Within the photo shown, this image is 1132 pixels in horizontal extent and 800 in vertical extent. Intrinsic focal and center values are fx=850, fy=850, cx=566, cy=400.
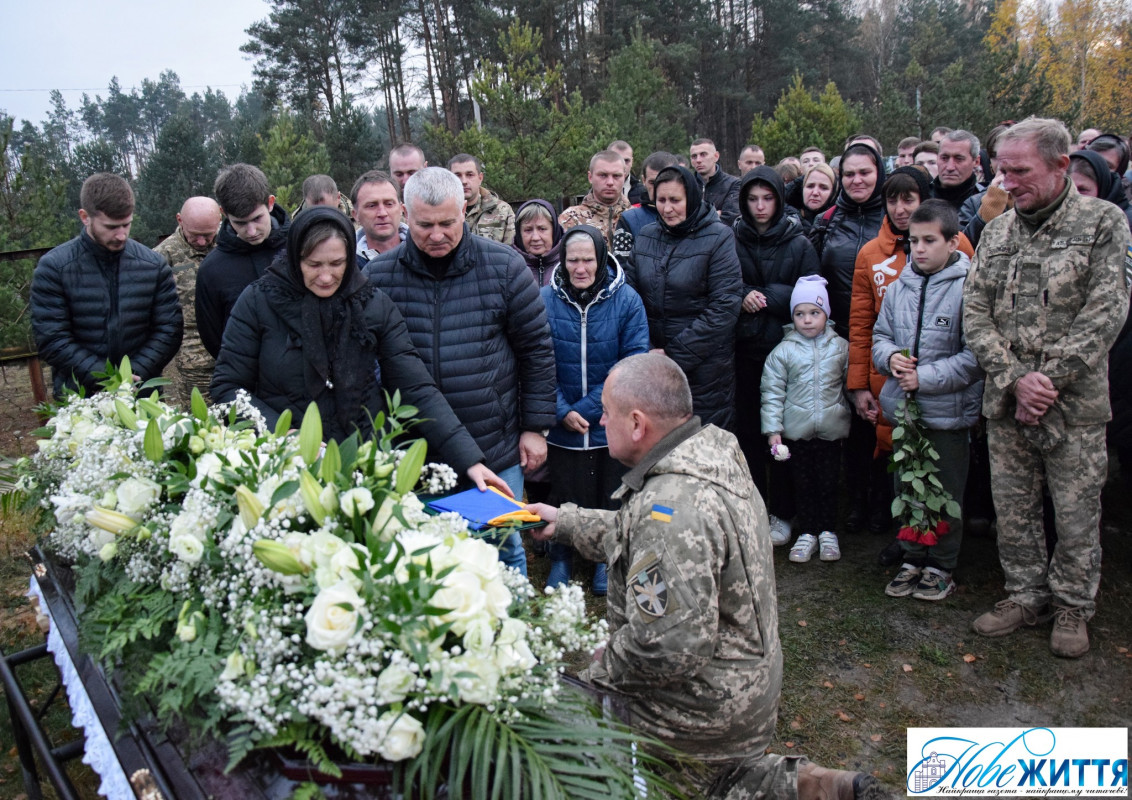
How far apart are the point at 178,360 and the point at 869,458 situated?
4.24 metres

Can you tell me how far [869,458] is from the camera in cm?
508

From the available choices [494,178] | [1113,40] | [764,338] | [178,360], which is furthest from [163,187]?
[1113,40]

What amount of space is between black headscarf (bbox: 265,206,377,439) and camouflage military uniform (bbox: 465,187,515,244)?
2.82 metres

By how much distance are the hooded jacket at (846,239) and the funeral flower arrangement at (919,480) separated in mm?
959

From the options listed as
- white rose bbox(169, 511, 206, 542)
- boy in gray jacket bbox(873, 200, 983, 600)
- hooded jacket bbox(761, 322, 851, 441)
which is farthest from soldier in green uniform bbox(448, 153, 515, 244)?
white rose bbox(169, 511, 206, 542)

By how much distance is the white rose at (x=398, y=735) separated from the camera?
4.80ft

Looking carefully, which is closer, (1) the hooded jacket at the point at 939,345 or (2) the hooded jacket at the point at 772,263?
(1) the hooded jacket at the point at 939,345

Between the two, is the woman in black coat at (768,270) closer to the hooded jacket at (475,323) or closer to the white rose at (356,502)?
the hooded jacket at (475,323)

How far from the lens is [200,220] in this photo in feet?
15.5

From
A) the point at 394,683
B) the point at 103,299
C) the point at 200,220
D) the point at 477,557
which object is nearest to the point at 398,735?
the point at 394,683

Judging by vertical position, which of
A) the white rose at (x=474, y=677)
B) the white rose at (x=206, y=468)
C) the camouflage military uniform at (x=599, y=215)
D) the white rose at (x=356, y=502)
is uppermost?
the camouflage military uniform at (x=599, y=215)

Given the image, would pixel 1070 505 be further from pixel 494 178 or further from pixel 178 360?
pixel 494 178

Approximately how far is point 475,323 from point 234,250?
4.49ft

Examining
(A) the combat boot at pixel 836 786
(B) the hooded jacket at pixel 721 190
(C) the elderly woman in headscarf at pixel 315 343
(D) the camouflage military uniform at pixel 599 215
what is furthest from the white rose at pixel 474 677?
(B) the hooded jacket at pixel 721 190
